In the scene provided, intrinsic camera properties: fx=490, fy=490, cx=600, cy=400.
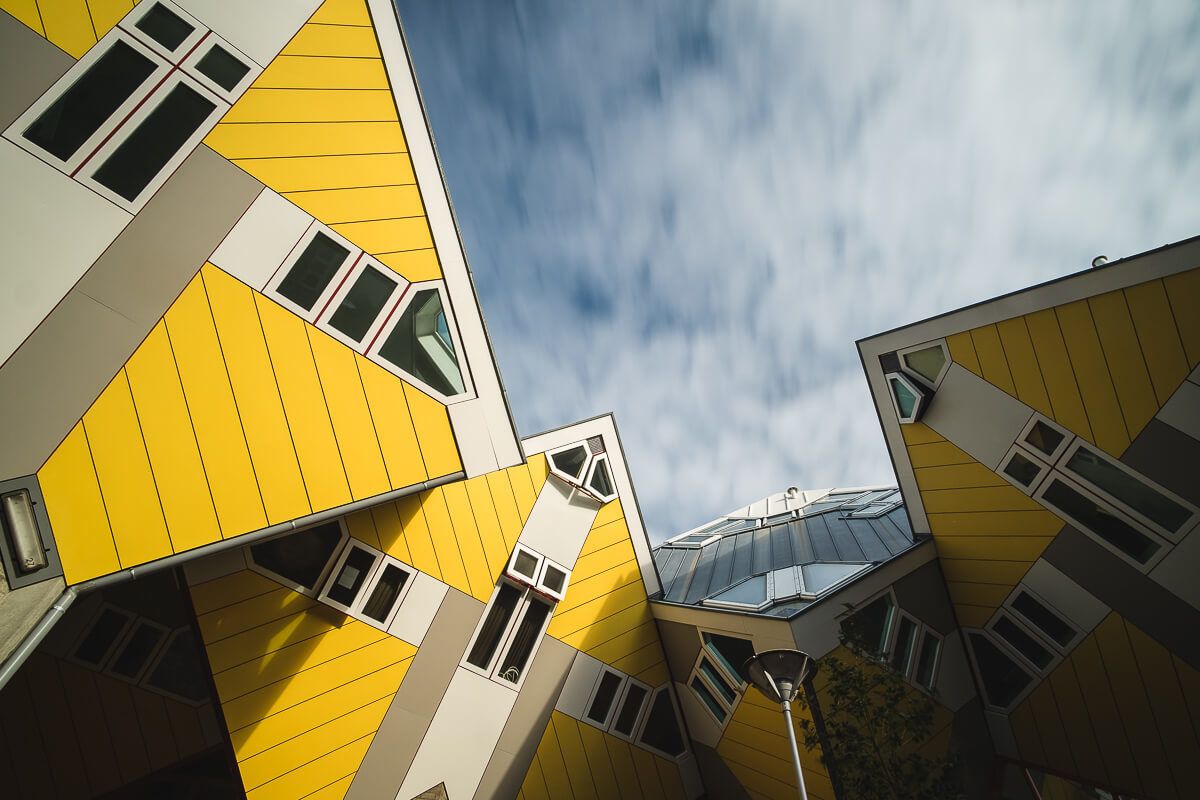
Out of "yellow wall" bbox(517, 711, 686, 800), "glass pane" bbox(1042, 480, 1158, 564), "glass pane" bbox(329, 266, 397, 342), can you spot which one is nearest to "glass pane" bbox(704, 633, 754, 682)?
"yellow wall" bbox(517, 711, 686, 800)

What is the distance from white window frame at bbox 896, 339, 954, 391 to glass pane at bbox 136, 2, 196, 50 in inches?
332

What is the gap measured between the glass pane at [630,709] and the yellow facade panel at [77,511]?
618 centimetres

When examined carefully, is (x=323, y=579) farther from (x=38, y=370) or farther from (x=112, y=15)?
(x=112, y=15)

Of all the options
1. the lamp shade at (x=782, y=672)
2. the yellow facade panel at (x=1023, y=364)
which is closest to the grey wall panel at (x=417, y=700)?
the lamp shade at (x=782, y=672)

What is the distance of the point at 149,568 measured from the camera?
3172 mm

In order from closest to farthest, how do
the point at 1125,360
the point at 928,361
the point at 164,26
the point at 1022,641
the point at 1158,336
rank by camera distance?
the point at 164,26 < the point at 1158,336 < the point at 1125,360 < the point at 1022,641 < the point at 928,361

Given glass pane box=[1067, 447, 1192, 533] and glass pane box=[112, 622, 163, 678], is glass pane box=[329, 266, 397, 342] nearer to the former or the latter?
glass pane box=[112, 622, 163, 678]

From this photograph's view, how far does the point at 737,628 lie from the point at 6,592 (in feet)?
20.4

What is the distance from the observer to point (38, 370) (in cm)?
307

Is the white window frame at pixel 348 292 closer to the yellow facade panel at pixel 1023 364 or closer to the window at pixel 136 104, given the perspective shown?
the window at pixel 136 104

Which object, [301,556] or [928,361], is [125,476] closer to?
[301,556]

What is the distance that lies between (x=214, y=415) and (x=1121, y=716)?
9.66 metres

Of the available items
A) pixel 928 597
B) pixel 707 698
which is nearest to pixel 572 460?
pixel 707 698

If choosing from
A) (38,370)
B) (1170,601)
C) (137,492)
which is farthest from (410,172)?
(1170,601)
